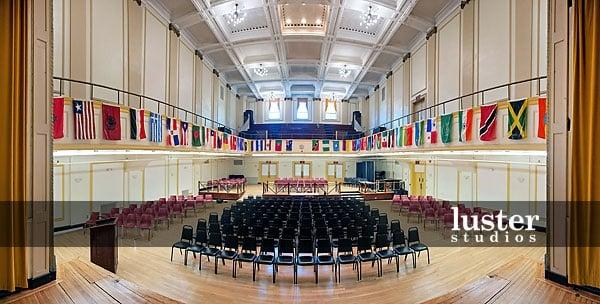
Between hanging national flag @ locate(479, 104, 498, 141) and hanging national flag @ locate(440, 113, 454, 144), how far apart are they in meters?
1.52

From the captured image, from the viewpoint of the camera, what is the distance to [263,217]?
9.41 m

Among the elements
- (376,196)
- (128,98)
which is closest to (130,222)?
(128,98)

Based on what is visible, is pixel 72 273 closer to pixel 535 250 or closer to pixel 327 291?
pixel 327 291

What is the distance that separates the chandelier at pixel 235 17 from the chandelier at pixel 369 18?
5931 mm

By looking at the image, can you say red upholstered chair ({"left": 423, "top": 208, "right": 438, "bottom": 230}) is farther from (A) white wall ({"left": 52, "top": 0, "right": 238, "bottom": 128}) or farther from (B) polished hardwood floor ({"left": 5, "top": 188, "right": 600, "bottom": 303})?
(A) white wall ({"left": 52, "top": 0, "right": 238, "bottom": 128})

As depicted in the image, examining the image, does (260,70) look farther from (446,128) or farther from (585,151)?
(585,151)

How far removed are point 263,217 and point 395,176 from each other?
14135 millimetres

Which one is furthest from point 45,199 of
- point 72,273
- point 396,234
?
point 396,234

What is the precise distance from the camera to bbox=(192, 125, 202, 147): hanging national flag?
13.1 m

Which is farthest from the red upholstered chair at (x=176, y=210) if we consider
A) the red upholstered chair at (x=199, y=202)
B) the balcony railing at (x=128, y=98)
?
the balcony railing at (x=128, y=98)

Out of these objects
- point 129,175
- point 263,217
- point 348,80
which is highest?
point 348,80

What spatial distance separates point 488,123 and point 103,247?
9520mm

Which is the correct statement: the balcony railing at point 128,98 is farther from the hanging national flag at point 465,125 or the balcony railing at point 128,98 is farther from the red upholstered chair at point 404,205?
the red upholstered chair at point 404,205

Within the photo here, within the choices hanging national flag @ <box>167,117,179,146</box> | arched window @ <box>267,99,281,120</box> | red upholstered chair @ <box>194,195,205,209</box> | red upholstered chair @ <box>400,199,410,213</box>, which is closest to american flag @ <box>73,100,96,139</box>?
hanging national flag @ <box>167,117,179,146</box>
